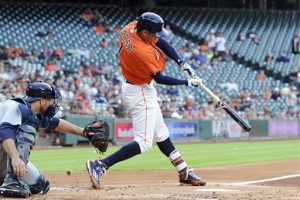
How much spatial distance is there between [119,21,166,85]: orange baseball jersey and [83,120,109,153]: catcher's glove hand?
0.76 meters

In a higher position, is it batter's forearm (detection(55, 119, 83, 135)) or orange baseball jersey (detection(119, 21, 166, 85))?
orange baseball jersey (detection(119, 21, 166, 85))

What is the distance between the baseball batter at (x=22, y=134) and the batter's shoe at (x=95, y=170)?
2.35 ft

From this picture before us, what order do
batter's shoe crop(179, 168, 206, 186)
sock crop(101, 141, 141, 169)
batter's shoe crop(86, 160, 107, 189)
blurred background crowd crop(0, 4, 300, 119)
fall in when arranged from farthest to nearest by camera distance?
blurred background crowd crop(0, 4, 300, 119)
batter's shoe crop(179, 168, 206, 186)
sock crop(101, 141, 141, 169)
batter's shoe crop(86, 160, 107, 189)

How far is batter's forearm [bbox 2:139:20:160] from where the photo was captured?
19.5ft

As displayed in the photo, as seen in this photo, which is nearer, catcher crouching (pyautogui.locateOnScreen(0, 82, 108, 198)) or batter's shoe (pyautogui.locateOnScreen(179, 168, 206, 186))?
catcher crouching (pyautogui.locateOnScreen(0, 82, 108, 198))

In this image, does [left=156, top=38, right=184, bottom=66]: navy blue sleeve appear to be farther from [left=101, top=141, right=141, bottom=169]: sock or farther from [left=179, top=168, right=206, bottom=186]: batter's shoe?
[left=179, top=168, right=206, bottom=186]: batter's shoe

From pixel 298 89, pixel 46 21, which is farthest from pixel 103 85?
pixel 298 89

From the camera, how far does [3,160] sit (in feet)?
21.2

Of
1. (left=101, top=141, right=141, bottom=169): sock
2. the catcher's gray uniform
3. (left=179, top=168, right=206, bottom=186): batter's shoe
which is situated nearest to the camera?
the catcher's gray uniform

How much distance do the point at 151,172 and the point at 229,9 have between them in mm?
26976

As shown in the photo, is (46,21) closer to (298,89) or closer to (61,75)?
(61,75)

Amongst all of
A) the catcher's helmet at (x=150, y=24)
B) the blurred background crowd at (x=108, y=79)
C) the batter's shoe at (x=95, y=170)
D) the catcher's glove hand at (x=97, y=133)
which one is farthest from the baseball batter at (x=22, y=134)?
the blurred background crowd at (x=108, y=79)

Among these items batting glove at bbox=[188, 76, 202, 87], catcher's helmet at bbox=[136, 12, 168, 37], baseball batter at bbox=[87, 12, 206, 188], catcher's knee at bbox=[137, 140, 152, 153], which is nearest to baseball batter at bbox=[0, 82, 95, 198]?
baseball batter at bbox=[87, 12, 206, 188]

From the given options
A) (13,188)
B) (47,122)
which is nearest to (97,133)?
(47,122)
